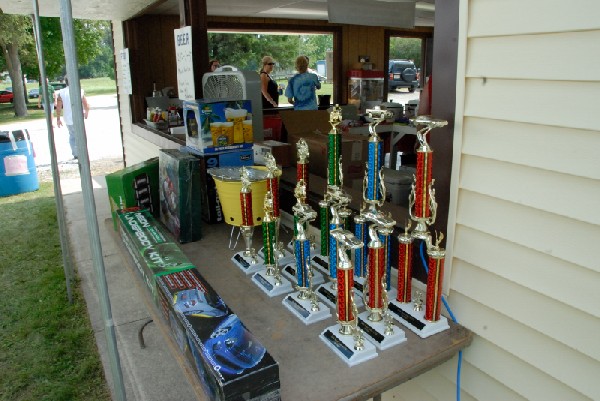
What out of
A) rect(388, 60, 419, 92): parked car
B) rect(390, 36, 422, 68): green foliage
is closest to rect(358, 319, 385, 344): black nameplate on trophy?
rect(388, 60, 419, 92): parked car

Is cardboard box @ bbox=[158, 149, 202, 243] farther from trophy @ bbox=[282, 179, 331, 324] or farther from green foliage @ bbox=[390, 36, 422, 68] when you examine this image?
green foliage @ bbox=[390, 36, 422, 68]

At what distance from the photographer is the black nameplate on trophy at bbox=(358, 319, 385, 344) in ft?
4.41

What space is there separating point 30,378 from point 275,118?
7.41 ft

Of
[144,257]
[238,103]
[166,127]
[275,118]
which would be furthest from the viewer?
[166,127]

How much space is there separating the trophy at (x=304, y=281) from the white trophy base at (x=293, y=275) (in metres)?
0.12

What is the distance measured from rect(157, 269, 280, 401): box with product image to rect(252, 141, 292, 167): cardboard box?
1.11 metres

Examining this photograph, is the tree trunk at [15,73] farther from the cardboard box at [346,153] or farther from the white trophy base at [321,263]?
the white trophy base at [321,263]

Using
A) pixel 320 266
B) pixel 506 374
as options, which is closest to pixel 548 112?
pixel 506 374

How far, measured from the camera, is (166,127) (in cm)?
477

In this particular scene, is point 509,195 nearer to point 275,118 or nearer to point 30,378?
point 275,118

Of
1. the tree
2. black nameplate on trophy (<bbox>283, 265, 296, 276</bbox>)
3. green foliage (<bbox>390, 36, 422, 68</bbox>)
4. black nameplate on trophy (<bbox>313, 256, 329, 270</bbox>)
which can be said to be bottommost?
black nameplate on trophy (<bbox>283, 265, 296, 276</bbox>)

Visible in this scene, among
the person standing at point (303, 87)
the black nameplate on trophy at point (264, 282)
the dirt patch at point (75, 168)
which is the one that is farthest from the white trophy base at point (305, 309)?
the dirt patch at point (75, 168)

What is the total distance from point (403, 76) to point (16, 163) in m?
20.4

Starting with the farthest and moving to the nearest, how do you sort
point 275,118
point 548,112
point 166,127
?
point 166,127
point 275,118
point 548,112
